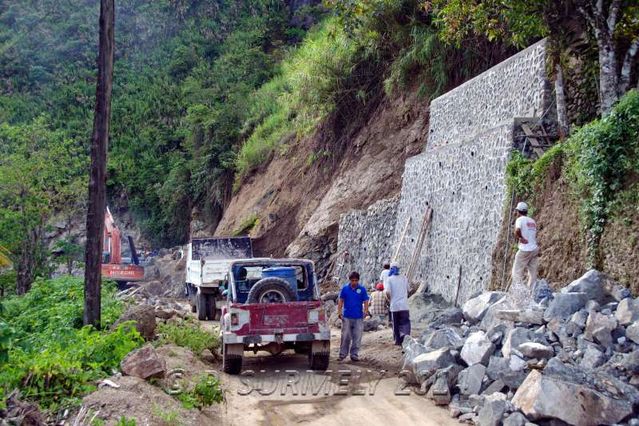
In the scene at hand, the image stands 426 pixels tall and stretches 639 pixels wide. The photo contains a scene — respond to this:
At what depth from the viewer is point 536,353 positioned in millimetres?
8469

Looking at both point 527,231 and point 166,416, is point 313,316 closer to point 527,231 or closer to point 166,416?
point 527,231

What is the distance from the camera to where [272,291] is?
12266 millimetres

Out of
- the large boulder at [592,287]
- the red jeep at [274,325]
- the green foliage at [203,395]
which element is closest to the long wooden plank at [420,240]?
the red jeep at [274,325]

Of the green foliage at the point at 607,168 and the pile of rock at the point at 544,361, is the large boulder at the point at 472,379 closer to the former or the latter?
the pile of rock at the point at 544,361

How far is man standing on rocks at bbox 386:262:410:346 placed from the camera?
13.3 m

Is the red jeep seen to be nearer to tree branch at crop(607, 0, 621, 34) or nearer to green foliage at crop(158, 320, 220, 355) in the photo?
green foliage at crop(158, 320, 220, 355)

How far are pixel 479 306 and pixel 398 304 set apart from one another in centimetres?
185

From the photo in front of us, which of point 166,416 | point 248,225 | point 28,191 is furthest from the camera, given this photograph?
point 248,225

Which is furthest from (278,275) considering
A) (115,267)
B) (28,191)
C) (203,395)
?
(28,191)

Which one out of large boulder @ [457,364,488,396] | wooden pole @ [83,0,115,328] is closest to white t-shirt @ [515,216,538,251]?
large boulder @ [457,364,488,396]

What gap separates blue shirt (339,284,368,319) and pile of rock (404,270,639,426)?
1.68m

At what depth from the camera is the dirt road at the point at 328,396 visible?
342 inches

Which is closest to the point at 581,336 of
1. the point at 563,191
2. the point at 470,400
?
the point at 470,400

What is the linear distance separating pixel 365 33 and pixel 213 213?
17221mm
